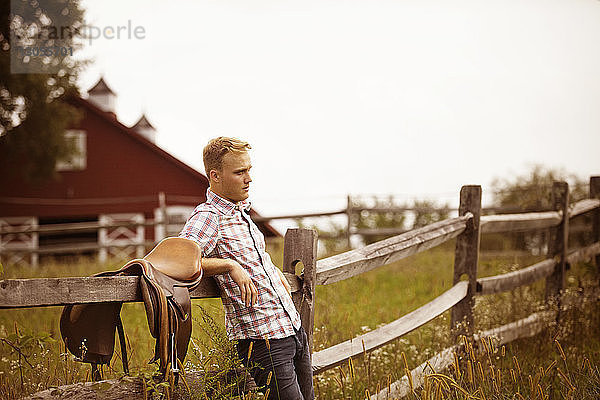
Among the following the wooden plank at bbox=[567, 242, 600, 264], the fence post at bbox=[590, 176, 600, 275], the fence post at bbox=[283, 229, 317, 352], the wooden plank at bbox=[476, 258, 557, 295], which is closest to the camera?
the fence post at bbox=[283, 229, 317, 352]

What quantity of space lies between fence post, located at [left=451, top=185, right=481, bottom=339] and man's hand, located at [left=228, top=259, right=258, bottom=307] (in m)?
2.63

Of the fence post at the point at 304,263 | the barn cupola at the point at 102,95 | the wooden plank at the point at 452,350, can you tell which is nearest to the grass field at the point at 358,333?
the wooden plank at the point at 452,350

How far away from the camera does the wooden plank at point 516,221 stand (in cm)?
516

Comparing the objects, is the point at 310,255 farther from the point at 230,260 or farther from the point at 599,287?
the point at 599,287

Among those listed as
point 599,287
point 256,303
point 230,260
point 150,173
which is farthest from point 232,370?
point 150,173

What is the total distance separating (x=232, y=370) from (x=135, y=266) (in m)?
0.66

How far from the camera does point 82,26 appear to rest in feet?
64.4

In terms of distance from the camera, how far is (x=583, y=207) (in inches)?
270

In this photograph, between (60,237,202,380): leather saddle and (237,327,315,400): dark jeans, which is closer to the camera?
(60,237,202,380): leather saddle

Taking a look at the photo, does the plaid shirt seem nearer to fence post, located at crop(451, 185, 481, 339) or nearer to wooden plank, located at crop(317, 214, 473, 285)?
wooden plank, located at crop(317, 214, 473, 285)

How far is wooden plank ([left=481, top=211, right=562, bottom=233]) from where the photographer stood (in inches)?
203

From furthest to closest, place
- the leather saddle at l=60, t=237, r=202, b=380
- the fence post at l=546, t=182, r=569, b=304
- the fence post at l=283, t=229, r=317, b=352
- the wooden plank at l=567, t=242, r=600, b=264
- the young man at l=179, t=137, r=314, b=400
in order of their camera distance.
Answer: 1. the wooden plank at l=567, t=242, r=600, b=264
2. the fence post at l=546, t=182, r=569, b=304
3. the fence post at l=283, t=229, r=317, b=352
4. the young man at l=179, t=137, r=314, b=400
5. the leather saddle at l=60, t=237, r=202, b=380

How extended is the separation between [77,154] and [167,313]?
19.1 meters

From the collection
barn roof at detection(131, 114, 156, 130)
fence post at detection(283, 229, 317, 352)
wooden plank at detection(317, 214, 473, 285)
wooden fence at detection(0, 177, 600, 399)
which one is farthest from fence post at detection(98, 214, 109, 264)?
fence post at detection(283, 229, 317, 352)
